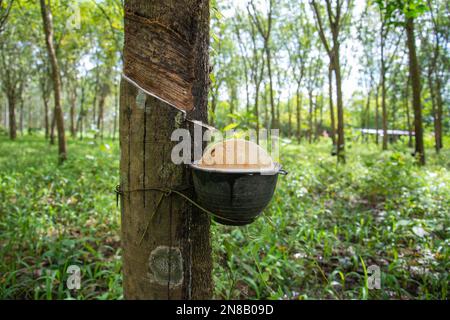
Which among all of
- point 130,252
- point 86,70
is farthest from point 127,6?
point 86,70

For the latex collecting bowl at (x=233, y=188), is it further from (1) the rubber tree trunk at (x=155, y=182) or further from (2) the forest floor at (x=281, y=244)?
(2) the forest floor at (x=281, y=244)

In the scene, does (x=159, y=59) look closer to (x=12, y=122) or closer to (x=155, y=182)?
(x=155, y=182)

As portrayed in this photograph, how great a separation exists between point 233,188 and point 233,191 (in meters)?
0.01

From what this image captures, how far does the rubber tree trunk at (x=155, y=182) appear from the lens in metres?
1.04

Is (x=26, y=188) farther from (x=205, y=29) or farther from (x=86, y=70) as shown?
(x=86, y=70)

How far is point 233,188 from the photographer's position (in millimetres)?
942

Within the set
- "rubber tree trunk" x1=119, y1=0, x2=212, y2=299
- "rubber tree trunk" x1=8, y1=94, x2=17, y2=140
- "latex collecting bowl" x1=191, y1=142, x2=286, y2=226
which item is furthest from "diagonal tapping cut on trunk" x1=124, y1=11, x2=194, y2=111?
"rubber tree trunk" x1=8, y1=94, x2=17, y2=140

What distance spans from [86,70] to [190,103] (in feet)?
63.8

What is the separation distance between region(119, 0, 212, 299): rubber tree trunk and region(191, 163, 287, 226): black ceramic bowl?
0.12 m

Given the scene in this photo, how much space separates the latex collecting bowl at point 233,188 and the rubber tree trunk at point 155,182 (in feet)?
0.41

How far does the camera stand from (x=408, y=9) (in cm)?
310

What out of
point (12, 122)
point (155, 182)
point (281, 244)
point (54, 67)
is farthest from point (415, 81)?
point (12, 122)

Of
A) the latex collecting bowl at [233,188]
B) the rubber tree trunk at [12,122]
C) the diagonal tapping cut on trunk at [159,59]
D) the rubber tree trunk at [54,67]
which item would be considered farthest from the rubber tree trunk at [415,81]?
the rubber tree trunk at [12,122]

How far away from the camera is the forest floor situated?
2.25 m
